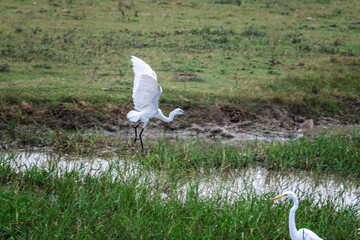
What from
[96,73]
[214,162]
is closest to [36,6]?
[96,73]

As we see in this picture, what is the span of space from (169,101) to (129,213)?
4795 mm

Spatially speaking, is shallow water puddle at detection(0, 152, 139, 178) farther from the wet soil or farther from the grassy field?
A: the wet soil

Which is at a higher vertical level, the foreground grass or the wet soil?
the foreground grass

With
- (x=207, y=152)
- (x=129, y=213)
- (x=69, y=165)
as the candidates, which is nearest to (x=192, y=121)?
(x=207, y=152)

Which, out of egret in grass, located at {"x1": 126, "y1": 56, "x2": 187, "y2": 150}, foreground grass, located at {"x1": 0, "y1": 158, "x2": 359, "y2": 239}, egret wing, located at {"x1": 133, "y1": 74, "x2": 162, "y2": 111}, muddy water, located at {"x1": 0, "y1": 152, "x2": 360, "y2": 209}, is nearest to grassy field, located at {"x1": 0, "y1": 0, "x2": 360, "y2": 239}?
foreground grass, located at {"x1": 0, "y1": 158, "x2": 359, "y2": 239}

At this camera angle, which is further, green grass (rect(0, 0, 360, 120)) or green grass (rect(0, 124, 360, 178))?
green grass (rect(0, 0, 360, 120))

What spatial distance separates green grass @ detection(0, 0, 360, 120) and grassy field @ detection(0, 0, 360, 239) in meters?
0.04

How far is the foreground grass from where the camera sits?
5.50m

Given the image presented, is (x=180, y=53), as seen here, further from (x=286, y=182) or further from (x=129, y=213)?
(x=129, y=213)

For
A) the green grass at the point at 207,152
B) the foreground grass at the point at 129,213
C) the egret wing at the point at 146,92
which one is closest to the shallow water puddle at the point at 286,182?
the green grass at the point at 207,152

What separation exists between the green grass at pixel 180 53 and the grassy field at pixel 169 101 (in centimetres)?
4

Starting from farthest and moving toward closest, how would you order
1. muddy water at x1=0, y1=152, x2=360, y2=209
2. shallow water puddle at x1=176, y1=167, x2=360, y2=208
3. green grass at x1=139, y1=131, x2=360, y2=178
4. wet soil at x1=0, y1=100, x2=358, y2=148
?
wet soil at x1=0, y1=100, x2=358, y2=148, green grass at x1=139, y1=131, x2=360, y2=178, shallow water puddle at x1=176, y1=167, x2=360, y2=208, muddy water at x1=0, y1=152, x2=360, y2=209

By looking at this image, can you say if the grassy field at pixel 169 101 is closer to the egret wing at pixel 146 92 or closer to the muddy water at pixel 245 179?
the muddy water at pixel 245 179

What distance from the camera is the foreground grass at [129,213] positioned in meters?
5.50
